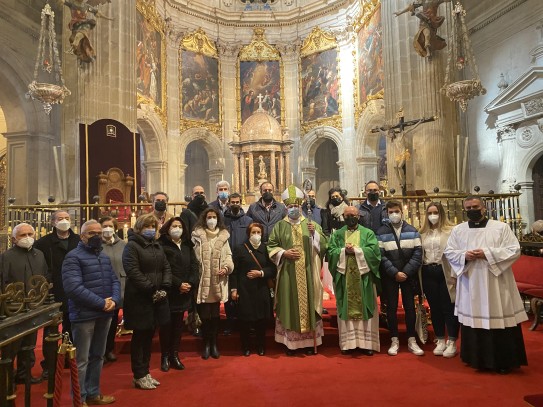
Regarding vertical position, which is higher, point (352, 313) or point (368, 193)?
point (368, 193)

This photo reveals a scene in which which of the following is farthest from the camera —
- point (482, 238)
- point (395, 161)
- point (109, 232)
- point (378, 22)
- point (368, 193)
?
point (378, 22)

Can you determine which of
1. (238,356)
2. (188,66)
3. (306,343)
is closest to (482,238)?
→ (306,343)

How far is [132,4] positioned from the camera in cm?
1254

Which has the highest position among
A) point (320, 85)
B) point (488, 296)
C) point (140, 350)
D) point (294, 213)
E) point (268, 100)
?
point (320, 85)

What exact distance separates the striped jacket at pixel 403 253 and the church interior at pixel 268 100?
4.40 feet

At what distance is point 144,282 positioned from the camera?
403cm

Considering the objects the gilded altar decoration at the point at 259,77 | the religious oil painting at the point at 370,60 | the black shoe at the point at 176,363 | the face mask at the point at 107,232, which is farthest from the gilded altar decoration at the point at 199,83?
the black shoe at the point at 176,363

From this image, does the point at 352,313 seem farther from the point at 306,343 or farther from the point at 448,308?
the point at 448,308

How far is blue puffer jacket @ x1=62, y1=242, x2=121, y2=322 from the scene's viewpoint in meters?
3.67

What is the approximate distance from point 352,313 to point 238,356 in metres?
1.37

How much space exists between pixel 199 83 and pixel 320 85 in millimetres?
5258

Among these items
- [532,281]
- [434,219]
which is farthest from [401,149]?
[434,219]

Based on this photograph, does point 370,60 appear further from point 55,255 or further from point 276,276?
point 55,255

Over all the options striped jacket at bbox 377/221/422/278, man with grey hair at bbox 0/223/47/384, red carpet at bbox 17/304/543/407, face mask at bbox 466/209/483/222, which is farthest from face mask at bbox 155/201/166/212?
face mask at bbox 466/209/483/222
